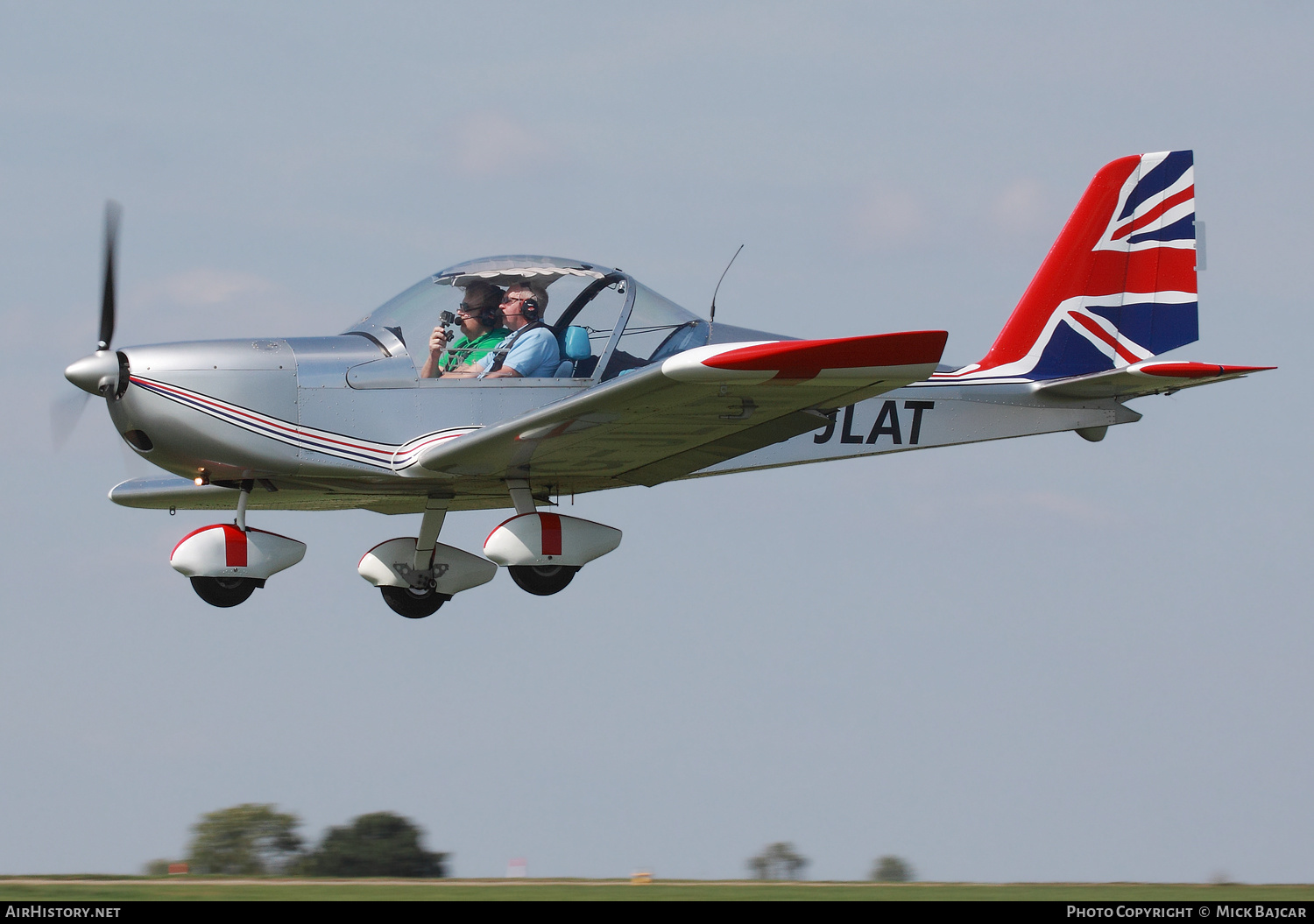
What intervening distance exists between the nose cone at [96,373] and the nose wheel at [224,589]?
4.55 feet

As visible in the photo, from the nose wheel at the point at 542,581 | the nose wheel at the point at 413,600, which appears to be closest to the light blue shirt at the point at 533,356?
the nose wheel at the point at 542,581

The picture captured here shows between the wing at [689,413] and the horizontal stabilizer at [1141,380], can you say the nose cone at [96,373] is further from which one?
the horizontal stabilizer at [1141,380]

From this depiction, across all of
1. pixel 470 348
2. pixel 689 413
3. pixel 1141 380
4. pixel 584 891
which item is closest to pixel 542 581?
pixel 470 348

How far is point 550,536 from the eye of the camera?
1118 centimetres

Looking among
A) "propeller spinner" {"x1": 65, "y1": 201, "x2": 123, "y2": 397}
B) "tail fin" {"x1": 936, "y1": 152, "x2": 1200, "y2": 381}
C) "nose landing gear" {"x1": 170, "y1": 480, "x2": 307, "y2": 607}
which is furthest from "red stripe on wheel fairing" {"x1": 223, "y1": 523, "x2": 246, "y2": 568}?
"tail fin" {"x1": 936, "y1": 152, "x2": 1200, "y2": 381}

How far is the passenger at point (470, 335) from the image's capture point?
36.7 ft

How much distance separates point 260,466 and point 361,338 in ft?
3.75

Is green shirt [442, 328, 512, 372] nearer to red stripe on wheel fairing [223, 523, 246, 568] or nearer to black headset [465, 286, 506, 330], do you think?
black headset [465, 286, 506, 330]

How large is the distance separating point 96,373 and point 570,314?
10.3ft

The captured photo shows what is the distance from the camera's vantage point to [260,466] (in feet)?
36.5

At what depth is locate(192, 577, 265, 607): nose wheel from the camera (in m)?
10.9

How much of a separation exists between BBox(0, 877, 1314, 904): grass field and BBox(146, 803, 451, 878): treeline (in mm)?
1036
